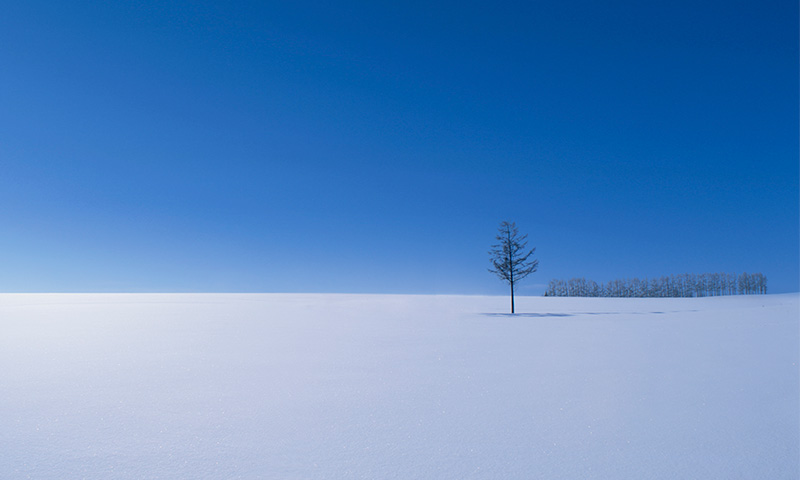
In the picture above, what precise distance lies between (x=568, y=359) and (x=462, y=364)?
225 cm

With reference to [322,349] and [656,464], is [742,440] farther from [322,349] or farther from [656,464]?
[322,349]

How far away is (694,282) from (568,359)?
104421mm

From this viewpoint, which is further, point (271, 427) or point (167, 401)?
point (167, 401)

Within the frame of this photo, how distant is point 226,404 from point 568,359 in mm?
6370

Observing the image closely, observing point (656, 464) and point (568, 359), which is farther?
point (568, 359)

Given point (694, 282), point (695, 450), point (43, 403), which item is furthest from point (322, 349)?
point (694, 282)

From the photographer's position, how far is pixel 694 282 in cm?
8875

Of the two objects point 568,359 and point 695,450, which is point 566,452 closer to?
point 695,450

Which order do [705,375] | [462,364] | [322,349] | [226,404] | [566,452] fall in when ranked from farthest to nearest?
[322,349] < [462,364] < [705,375] < [226,404] < [566,452]

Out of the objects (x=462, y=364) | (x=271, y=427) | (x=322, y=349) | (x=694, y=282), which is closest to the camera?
(x=271, y=427)

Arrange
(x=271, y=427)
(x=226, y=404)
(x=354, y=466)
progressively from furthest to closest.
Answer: (x=226, y=404) < (x=271, y=427) < (x=354, y=466)

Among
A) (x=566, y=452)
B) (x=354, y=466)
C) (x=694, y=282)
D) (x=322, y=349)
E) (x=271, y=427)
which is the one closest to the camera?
(x=354, y=466)

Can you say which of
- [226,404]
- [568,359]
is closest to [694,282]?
[568,359]

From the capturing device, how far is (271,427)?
13.5ft
